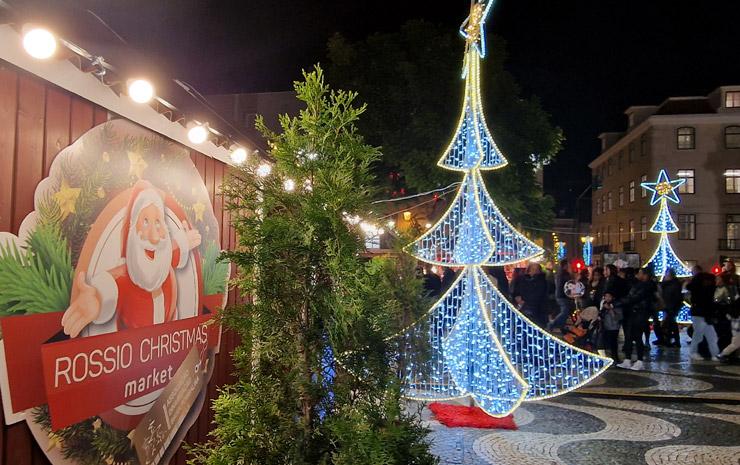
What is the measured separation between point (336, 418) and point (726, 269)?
11658mm

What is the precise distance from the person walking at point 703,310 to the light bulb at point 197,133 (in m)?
11.2

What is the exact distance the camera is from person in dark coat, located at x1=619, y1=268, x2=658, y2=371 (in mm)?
11148

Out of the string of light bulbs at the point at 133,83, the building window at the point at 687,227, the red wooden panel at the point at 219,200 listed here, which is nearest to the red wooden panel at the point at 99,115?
the string of light bulbs at the point at 133,83

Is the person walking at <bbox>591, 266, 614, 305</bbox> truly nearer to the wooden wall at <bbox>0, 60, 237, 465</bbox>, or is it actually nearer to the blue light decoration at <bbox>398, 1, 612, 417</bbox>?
the blue light decoration at <bbox>398, 1, 612, 417</bbox>

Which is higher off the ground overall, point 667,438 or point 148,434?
point 148,434

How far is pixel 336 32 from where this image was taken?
2078 cm

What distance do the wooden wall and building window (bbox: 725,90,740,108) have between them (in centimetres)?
3878

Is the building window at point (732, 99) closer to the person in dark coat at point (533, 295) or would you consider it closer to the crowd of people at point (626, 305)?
the crowd of people at point (626, 305)

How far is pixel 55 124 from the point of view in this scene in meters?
2.87

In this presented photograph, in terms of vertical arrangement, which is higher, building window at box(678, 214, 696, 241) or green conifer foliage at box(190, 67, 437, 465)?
building window at box(678, 214, 696, 241)

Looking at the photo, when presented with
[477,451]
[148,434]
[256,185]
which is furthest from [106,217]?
[477,451]

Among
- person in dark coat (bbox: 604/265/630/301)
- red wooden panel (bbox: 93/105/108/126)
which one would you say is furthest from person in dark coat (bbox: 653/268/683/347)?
red wooden panel (bbox: 93/105/108/126)

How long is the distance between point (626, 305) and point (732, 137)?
28.7 m

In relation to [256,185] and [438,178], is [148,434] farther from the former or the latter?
[438,178]
